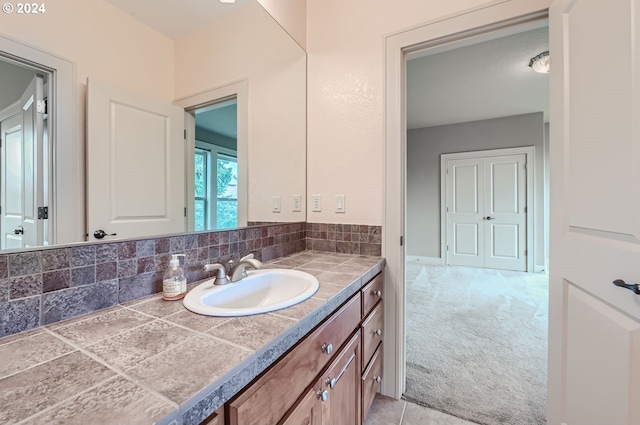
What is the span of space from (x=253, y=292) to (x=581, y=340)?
1.24 metres

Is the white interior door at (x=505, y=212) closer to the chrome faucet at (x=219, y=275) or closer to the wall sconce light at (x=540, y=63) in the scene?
the wall sconce light at (x=540, y=63)

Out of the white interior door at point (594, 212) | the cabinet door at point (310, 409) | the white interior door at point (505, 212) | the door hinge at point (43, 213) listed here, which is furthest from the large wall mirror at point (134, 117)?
the white interior door at point (505, 212)

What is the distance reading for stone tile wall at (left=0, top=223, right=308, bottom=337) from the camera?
2.15 ft

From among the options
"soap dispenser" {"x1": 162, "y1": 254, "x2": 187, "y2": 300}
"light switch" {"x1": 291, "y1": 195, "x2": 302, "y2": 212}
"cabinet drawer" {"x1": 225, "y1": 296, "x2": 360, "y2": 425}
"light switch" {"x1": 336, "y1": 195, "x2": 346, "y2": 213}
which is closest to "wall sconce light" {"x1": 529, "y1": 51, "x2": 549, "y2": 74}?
"light switch" {"x1": 336, "y1": 195, "x2": 346, "y2": 213}

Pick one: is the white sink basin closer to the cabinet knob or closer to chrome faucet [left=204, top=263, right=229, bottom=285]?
chrome faucet [left=204, top=263, right=229, bottom=285]

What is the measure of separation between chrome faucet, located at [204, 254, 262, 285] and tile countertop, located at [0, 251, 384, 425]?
18 centimetres

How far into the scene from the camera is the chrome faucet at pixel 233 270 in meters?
1.03

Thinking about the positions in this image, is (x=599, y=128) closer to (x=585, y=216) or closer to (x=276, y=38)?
(x=585, y=216)

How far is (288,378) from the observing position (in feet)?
2.29

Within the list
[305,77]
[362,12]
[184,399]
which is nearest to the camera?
[184,399]

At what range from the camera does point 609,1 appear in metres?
0.84

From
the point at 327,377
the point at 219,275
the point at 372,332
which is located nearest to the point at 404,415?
the point at 372,332

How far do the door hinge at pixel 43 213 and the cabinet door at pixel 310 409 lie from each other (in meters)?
0.83

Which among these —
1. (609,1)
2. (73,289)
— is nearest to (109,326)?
(73,289)
